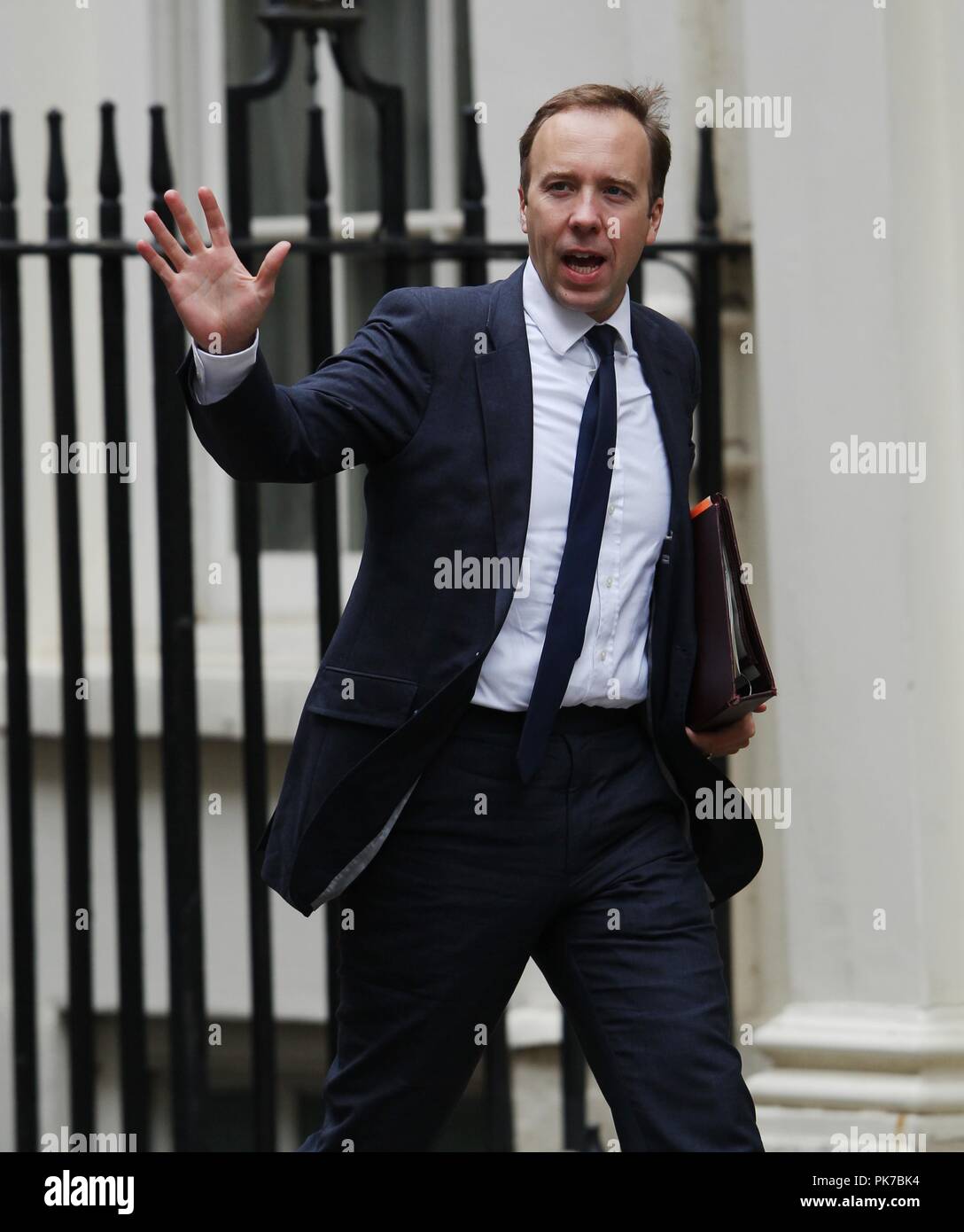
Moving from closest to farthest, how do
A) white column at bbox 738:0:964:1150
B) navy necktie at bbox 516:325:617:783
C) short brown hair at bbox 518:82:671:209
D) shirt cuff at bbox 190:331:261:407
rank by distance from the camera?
1. shirt cuff at bbox 190:331:261:407
2. navy necktie at bbox 516:325:617:783
3. short brown hair at bbox 518:82:671:209
4. white column at bbox 738:0:964:1150

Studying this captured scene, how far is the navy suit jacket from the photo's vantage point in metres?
2.83

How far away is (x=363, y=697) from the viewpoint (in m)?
2.90

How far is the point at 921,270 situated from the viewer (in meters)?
4.41

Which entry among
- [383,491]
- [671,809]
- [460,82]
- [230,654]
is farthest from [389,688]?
[460,82]

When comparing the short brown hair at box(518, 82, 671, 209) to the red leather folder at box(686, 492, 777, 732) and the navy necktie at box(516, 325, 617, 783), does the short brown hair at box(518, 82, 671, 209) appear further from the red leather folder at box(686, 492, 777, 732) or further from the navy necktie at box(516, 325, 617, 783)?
the red leather folder at box(686, 492, 777, 732)

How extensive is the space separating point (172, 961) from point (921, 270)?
254cm

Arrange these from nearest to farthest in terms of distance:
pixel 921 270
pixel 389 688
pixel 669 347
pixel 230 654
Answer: pixel 389 688 → pixel 669 347 → pixel 921 270 → pixel 230 654

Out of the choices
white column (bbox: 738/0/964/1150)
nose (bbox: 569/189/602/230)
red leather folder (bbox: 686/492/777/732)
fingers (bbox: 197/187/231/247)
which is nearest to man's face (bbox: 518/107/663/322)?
nose (bbox: 569/189/602/230)

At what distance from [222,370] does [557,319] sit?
646mm

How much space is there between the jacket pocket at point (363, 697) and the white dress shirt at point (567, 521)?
0.39ft

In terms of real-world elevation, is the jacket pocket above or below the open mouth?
below

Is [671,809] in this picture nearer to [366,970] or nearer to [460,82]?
[366,970]

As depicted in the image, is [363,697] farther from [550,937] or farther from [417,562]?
[550,937]

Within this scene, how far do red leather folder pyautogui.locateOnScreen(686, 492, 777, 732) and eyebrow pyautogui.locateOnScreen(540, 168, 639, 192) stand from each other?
0.53 metres
